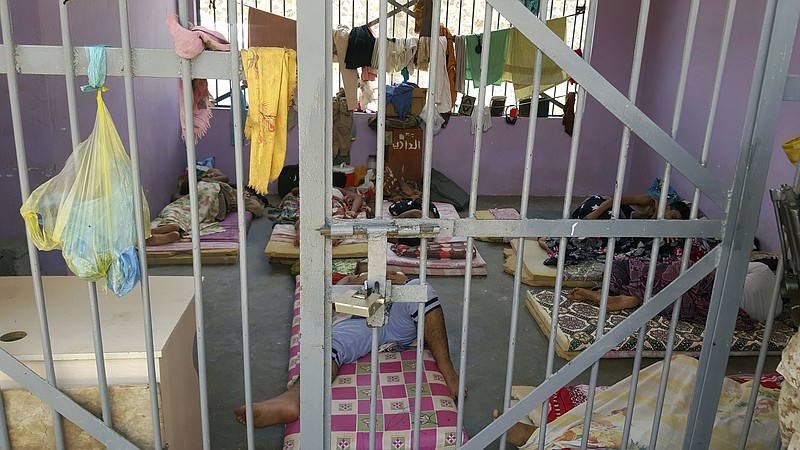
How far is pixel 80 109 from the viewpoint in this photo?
4.90 meters

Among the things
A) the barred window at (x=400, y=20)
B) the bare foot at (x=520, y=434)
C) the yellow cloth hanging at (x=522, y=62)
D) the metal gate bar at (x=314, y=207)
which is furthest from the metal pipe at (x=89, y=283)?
the barred window at (x=400, y=20)

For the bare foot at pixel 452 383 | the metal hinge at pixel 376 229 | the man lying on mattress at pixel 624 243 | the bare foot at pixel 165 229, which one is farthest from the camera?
the bare foot at pixel 165 229

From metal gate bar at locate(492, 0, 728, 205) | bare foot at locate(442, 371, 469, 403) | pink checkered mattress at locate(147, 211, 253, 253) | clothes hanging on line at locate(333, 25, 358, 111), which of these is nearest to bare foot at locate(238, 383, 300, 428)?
bare foot at locate(442, 371, 469, 403)

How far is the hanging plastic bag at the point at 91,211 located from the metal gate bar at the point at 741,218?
75.2 inches

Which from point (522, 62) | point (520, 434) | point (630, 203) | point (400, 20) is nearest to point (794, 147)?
point (520, 434)

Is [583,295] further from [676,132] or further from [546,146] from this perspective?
[546,146]

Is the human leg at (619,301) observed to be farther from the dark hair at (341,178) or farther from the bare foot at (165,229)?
the dark hair at (341,178)

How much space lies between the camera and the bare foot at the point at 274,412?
311 cm

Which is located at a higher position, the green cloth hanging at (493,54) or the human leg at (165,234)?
the green cloth hanging at (493,54)

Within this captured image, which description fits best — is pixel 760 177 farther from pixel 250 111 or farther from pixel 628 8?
pixel 628 8

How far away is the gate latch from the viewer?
5.62ft

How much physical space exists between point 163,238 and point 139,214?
4.48 meters

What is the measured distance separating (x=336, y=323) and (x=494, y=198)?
18.5ft

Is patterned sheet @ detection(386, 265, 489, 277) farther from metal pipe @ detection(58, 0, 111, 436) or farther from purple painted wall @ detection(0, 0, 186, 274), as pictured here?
metal pipe @ detection(58, 0, 111, 436)
